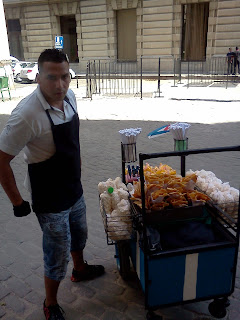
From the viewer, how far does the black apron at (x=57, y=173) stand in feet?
7.16

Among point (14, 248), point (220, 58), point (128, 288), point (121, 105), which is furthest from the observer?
point (220, 58)

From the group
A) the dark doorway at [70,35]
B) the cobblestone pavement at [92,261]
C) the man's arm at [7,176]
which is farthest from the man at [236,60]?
the man's arm at [7,176]

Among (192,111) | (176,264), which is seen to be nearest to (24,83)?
(192,111)

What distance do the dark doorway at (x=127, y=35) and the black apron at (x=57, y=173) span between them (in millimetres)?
25041

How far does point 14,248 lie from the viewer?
140 inches

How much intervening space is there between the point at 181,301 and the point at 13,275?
5.78 ft

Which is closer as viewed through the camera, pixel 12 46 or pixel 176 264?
pixel 176 264

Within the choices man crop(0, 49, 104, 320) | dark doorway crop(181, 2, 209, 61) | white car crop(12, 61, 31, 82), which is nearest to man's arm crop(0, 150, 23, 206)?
man crop(0, 49, 104, 320)

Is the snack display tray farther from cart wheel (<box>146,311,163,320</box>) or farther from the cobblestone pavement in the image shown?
the cobblestone pavement

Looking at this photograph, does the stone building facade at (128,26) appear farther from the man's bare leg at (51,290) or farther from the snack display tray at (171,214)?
the man's bare leg at (51,290)

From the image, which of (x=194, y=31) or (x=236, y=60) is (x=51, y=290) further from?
(x=194, y=31)

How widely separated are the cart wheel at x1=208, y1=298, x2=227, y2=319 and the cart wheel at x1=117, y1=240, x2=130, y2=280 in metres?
0.78

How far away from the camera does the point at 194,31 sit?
78.0 feet

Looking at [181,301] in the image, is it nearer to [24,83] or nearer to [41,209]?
[41,209]
